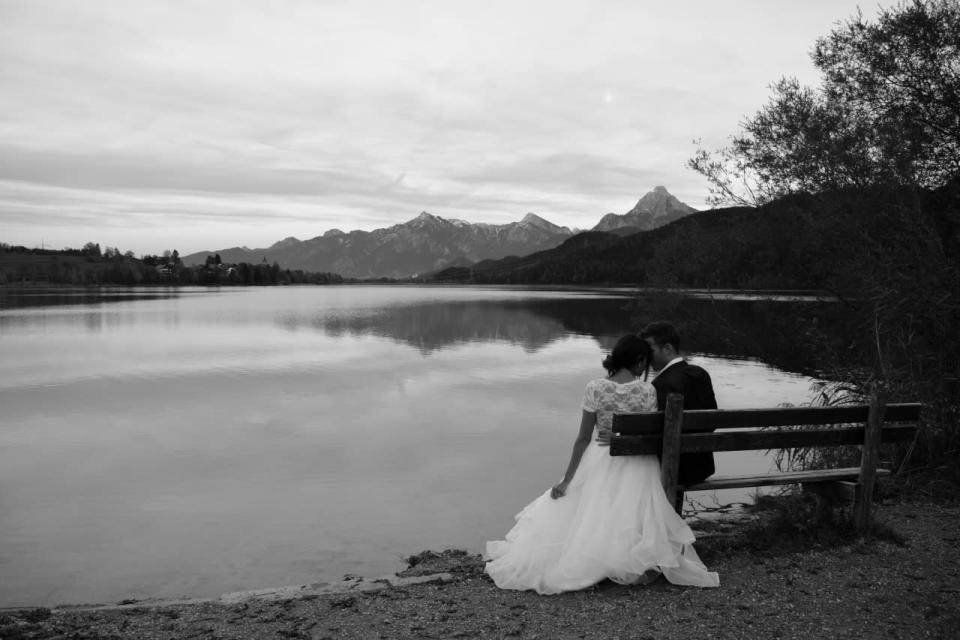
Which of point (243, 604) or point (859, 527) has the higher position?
point (859, 527)

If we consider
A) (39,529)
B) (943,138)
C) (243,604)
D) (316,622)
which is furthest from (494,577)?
(943,138)

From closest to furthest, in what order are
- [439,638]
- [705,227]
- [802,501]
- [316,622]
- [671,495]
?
[439,638] < [316,622] < [671,495] < [802,501] < [705,227]

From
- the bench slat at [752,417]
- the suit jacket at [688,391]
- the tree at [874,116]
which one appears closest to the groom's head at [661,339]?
the suit jacket at [688,391]

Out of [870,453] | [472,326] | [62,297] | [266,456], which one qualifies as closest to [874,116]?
[870,453]

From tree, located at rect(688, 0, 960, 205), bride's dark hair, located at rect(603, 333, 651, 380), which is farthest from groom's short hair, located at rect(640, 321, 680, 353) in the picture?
tree, located at rect(688, 0, 960, 205)

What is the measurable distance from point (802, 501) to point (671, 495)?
11.8ft

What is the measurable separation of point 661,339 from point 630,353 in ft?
1.73

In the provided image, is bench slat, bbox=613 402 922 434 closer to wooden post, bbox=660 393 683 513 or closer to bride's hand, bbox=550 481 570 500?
wooden post, bbox=660 393 683 513

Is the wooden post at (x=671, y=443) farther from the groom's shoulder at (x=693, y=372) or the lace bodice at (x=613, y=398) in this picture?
the groom's shoulder at (x=693, y=372)

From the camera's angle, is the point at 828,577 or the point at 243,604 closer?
the point at 828,577

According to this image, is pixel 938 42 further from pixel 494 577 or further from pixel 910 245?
pixel 494 577

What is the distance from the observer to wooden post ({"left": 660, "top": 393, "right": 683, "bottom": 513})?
6.30m

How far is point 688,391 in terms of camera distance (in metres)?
6.76

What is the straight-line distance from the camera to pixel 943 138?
43.0 ft
